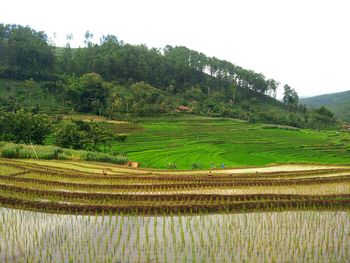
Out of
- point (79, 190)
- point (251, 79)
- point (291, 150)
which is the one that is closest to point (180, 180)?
point (79, 190)

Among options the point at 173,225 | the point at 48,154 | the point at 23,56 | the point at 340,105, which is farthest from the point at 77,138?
the point at 340,105

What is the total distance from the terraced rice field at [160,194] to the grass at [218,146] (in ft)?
35.6

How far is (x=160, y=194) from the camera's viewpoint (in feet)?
34.2

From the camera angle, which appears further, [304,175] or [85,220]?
[304,175]

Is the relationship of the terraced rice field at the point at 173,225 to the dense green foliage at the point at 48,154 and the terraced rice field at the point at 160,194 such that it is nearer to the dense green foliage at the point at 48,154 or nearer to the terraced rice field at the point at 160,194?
the terraced rice field at the point at 160,194

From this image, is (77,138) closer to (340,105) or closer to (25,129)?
(25,129)

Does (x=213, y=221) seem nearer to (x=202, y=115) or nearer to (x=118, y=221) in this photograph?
(x=118, y=221)

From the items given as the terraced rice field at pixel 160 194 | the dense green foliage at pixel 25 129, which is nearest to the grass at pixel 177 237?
the terraced rice field at pixel 160 194

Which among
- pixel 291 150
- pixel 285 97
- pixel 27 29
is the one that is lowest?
pixel 291 150

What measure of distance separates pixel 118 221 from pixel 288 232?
11.6ft

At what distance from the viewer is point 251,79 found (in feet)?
271

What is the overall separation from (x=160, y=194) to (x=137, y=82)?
202 ft

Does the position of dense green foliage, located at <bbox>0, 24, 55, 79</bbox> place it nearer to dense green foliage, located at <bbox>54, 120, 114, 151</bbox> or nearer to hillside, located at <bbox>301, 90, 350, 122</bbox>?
dense green foliage, located at <bbox>54, 120, 114, 151</bbox>

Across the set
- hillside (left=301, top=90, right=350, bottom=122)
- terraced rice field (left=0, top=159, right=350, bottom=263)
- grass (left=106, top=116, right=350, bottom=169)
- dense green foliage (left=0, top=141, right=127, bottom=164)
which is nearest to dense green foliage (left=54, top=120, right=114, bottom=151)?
grass (left=106, top=116, right=350, bottom=169)
